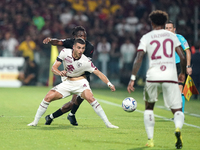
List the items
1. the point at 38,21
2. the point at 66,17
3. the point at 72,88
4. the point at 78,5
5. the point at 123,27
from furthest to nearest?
the point at 78,5 < the point at 123,27 < the point at 66,17 < the point at 38,21 < the point at 72,88

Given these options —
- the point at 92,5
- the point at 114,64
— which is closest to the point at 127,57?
the point at 114,64

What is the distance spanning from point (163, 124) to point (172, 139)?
2.12 m

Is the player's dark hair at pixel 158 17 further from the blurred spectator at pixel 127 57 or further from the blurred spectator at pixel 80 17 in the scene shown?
the blurred spectator at pixel 80 17

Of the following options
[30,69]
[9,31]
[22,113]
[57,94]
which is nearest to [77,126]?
[57,94]

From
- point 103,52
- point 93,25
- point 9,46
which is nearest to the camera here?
point 9,46

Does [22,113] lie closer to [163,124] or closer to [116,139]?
[163,124]

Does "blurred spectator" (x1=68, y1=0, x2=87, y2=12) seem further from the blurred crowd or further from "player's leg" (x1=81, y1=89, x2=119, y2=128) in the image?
"player's leg" (x1=81, y1=89, x2=119, y2=128)

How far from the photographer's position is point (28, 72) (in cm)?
2033

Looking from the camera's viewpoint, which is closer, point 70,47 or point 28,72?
point 70,47

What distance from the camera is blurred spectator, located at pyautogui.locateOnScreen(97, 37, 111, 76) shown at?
20.3 meters

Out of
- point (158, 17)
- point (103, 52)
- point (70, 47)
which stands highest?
point (158, 17)

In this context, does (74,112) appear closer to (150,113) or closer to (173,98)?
(150,113)

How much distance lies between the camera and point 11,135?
704cm

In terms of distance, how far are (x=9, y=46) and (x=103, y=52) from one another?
453cm
